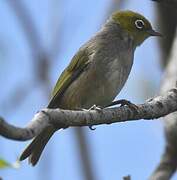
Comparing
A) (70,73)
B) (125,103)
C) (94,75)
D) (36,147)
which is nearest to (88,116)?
(125,103)

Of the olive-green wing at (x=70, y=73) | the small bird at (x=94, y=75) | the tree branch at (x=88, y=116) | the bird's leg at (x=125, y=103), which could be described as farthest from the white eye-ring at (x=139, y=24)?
the tree branch at (x=88, y=116)

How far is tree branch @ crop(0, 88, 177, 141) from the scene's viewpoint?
322cm

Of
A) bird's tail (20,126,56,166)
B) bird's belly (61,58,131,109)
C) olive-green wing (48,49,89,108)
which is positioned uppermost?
olive-green wing (48,49,89,108)

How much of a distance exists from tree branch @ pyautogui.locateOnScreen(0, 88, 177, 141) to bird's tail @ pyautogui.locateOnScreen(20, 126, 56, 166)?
603mm

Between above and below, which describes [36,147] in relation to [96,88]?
below

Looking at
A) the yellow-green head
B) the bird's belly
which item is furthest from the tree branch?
the yellow-green head

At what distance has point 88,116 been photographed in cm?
459

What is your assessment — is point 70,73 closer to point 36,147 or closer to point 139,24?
point 36,147

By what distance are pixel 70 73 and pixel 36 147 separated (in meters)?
0.93

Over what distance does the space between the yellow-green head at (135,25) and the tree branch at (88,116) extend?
1.53m

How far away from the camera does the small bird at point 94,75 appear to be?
236 inches

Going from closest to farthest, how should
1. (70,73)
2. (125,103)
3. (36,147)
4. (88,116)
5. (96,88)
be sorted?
(88,116) < (125,103) < (36,147) < (96,88) < (70,73)

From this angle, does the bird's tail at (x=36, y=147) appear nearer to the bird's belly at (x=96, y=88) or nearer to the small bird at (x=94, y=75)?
the small bird at (x=94, y=75)

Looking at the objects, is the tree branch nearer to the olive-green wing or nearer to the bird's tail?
the bird's tail
